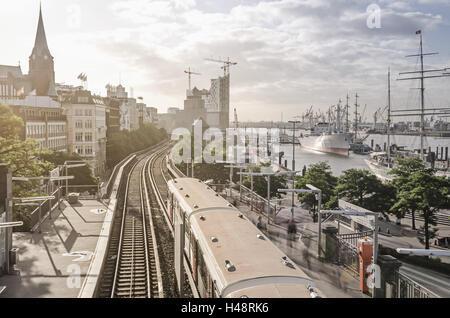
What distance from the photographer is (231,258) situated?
32.8ft

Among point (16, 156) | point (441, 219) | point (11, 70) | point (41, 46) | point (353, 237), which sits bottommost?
point (441, 219)

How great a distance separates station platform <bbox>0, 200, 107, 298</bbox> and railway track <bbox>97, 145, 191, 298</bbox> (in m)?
1.09

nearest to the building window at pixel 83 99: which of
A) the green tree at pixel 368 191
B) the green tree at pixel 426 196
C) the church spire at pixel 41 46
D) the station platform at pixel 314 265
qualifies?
the church spire at pixel 41 46

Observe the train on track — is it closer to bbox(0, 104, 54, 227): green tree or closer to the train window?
the train window

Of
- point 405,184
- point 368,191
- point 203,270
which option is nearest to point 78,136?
point 368,191

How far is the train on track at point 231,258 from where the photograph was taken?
27.7ft

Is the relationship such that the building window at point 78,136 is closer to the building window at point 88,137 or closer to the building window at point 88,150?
the building window at point 88,137

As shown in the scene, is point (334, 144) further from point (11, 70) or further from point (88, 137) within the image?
point (11, 70)

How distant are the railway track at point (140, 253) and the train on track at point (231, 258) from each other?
180 centimetres

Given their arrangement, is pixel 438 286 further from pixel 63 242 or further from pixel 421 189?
pixel 63 242

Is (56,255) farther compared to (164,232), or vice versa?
(164,232)

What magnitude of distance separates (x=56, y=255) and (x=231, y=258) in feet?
35.2

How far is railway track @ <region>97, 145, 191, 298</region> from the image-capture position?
15133mm
